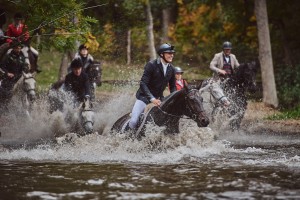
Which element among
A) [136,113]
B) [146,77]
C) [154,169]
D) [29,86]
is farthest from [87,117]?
[154,169]

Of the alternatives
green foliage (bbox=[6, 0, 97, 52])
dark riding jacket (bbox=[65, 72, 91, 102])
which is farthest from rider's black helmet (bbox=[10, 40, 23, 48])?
dark riding jacket (bbox=[65, 72, 91, 102])

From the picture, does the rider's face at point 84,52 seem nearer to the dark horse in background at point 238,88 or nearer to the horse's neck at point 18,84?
the horse's neck at point 18,84

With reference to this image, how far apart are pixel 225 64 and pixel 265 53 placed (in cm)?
571

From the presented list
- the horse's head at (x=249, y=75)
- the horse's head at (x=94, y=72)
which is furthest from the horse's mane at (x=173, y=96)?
the horse's head at (x=94, y=72)

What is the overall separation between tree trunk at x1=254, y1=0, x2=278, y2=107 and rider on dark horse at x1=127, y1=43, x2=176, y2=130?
11023 mm

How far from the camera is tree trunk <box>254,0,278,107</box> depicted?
25.0m

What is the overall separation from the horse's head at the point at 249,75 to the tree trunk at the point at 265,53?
653 cm

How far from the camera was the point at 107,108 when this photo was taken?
2150cm

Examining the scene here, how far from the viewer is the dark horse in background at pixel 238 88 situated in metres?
18.7

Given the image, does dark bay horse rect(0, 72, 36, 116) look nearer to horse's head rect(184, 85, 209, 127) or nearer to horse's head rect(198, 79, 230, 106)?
horse's head rect(198, 79, 230, 106)

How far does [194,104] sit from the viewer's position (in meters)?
13.5

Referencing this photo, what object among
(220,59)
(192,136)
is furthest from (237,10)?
(192,136)

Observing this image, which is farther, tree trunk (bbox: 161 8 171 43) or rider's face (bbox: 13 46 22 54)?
tree trunk (bbox: 161 8 171 43)

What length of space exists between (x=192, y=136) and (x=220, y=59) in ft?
20.0
